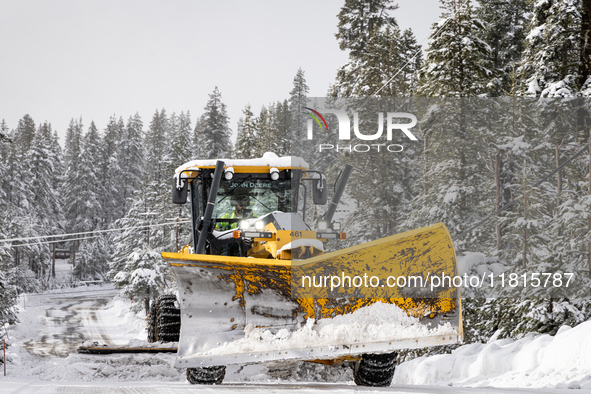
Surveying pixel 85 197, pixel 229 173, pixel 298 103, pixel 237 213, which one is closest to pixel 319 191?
pixel 237 213

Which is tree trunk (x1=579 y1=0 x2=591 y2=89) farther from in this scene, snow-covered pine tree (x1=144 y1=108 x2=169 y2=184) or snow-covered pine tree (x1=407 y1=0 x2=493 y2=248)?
snow-covered pine tree (x1=144 y1=108 x2=169 y2=184)

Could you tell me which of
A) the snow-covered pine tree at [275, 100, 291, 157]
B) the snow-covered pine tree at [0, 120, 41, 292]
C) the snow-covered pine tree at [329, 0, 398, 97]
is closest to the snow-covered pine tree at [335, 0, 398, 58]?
the snow-covered pine tree at [329, 0, 398, 97]

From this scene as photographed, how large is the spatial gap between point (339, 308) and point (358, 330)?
25 centimetres

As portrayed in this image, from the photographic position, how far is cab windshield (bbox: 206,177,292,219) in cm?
698

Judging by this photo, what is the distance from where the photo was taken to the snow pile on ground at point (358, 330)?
450 cm

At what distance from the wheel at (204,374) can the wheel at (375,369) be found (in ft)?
4.64

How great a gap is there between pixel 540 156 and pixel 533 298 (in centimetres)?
622

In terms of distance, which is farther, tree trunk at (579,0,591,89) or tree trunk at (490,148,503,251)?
tree trunk at (490,148,503,251)

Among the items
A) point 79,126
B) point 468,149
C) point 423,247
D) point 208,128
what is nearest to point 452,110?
point 468,149

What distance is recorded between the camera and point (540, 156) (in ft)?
44.6

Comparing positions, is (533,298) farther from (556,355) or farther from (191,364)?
(191,364)

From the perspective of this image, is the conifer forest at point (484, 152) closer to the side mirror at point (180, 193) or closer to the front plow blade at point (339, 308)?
the side mirror at point (180, 193)

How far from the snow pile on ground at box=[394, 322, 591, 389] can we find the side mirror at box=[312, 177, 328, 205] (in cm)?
274

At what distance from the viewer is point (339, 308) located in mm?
4621
